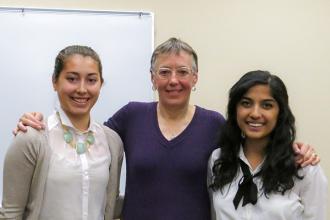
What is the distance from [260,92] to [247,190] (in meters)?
0.40

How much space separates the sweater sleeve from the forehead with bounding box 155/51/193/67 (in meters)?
0.63

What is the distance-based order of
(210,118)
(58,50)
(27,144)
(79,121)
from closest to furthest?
(27,144) < (79,121) < (210,118) < (58,50)

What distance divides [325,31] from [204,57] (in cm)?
93

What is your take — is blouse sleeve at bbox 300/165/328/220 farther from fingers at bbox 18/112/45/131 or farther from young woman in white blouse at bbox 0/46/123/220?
fingers at bbox 18/112/45/131

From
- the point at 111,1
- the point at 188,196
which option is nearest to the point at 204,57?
the point at 111,1

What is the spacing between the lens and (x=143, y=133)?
5.85 ft

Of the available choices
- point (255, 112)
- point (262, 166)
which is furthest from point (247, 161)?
point (255, 112)

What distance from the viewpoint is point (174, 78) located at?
1699 millimetres

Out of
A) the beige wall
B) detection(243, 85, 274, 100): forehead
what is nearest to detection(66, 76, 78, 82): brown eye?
detection(243, 85, 274, 100): forehead

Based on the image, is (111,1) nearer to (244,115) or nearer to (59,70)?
(59,70)

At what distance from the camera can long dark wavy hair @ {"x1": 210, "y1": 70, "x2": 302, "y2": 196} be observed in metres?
1.51

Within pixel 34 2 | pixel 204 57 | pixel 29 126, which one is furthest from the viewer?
pixel 204 57

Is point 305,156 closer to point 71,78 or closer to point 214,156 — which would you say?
point 214,156

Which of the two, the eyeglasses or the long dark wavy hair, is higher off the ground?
the eyeglasses
